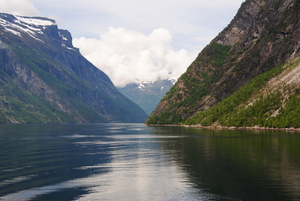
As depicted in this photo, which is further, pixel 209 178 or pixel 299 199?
pixel 209 178

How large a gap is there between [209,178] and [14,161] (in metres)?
34.6

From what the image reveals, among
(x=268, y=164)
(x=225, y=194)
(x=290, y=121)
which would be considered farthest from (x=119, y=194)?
(x=290, y=121)

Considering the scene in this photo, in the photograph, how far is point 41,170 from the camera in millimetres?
57656

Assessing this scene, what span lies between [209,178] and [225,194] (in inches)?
341

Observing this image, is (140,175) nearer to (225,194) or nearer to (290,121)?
(225,194)

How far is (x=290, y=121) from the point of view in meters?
177

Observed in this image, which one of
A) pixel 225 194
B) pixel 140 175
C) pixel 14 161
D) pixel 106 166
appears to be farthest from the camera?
pixel 14 161

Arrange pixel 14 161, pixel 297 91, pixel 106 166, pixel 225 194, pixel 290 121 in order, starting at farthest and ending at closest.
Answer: pixel 297 91 → pixel 290 121 → pixel 14 161 → pixel 106 166 → pixel 225 194

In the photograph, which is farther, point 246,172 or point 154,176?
point 246,172

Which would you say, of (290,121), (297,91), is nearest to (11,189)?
(290,121)

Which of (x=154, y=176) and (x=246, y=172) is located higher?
(x=246, y=172)

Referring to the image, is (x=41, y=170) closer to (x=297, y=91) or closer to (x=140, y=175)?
(x=140, y=175)

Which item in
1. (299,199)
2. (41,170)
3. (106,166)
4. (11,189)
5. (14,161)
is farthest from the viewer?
(14,161)

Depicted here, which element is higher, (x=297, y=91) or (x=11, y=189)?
(x=297, y=91)
